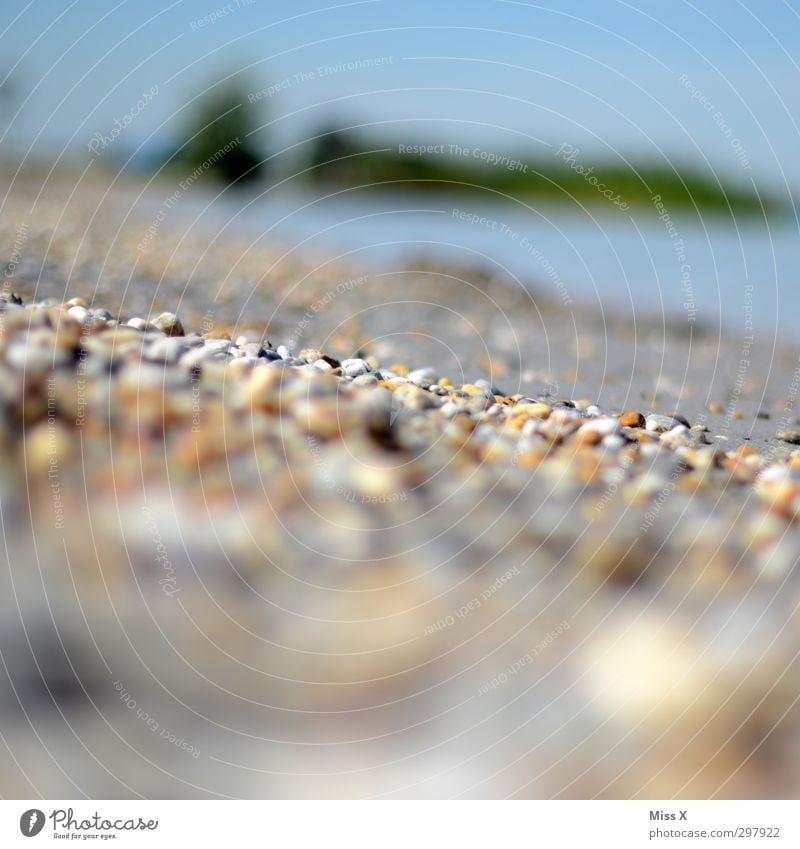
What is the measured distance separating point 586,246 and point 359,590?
27.4 ft

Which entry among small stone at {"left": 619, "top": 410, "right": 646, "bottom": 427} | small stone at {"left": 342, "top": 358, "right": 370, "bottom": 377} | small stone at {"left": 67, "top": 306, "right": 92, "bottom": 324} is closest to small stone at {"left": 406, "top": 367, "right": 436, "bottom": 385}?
small stone at {"left": 342, "top": 358, "right": 370, "bottom": 377}

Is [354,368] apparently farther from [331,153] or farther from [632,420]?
[331,153]

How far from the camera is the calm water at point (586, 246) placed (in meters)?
7.79

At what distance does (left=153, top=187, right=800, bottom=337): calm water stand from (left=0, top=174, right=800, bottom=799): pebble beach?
467 centimetres

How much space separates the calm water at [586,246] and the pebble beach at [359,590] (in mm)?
4673

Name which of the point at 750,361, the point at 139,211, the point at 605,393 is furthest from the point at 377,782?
the point at 139,211

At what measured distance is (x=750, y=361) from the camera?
19.7 ft

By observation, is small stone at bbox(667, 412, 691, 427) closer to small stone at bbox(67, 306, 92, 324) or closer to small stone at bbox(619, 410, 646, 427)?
small stone at bbox(619, 410, 646, 427)

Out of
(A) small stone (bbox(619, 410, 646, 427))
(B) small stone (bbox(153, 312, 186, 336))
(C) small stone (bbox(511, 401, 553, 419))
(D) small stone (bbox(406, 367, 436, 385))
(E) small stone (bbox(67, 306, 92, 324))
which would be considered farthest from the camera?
(D) small stone (bbox(406, 367, 436, 385))

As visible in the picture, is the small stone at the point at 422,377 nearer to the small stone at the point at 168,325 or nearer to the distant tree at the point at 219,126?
the small stone at the point at 168,325

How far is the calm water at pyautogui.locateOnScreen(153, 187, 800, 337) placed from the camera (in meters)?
7.79

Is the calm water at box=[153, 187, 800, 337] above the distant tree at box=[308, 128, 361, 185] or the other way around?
the other way around

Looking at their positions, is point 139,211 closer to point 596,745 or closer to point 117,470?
point 117,470
